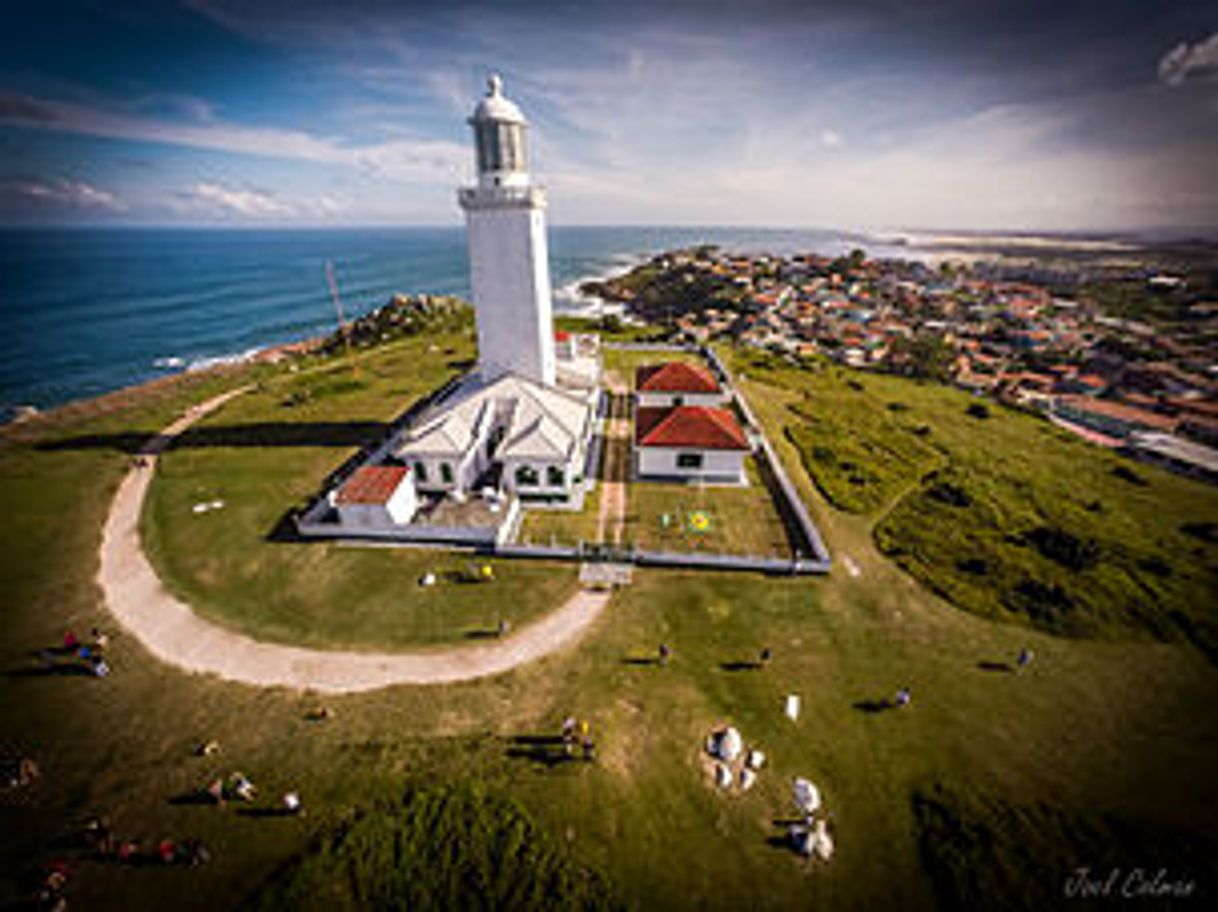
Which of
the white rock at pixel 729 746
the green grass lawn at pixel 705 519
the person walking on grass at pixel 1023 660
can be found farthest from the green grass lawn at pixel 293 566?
the person walking on grass at pixel 1023 660

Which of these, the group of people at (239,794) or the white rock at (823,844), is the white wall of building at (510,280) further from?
the white rock at (823,844)

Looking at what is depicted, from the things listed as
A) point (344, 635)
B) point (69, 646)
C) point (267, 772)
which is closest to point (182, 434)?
point (69, 646)

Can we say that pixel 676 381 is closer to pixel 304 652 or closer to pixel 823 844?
pixel 304 652

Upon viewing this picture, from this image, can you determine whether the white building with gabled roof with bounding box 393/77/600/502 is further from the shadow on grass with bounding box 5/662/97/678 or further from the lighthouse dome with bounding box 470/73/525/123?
the shadow on grass with bounding box 5/662/97/678

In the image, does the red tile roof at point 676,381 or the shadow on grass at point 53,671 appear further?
the red tile roof at point 676,381

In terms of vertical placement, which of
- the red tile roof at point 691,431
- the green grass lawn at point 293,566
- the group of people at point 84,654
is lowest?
the group of people at point 84,654

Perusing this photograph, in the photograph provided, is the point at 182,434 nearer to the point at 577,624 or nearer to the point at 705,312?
the point at 577,624

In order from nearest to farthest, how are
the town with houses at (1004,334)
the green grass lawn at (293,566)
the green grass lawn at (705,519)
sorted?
the green grass lawn at (293,566) → the green grass lawn at (705,519) → the town with houses at (1004,334)
